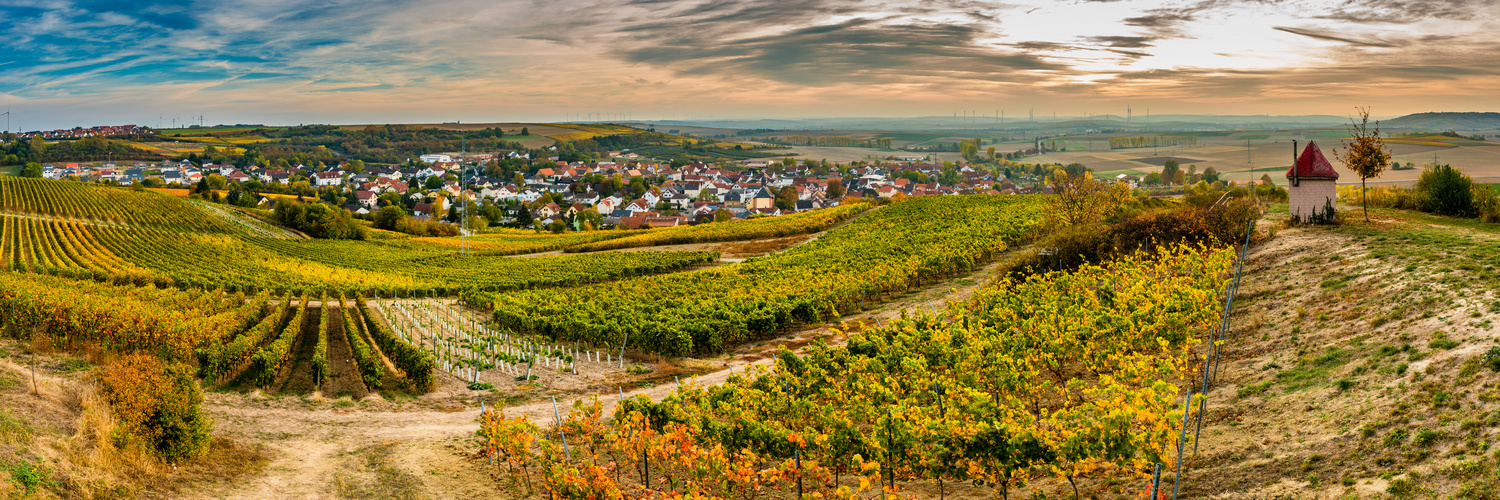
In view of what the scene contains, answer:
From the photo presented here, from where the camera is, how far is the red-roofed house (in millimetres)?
25453

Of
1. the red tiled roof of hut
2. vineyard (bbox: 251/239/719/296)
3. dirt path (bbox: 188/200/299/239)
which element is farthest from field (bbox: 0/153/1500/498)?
dirt path (bbox: 188/200/299/239)

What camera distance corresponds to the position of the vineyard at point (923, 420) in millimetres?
11109

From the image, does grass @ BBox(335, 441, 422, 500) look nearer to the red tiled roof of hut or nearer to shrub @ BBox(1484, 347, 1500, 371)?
shrub @ BBox(1484, 347, 1500, 371)

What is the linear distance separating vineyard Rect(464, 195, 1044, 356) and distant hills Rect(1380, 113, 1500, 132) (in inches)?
4627

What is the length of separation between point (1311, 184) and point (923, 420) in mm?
21291

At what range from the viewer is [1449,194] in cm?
2700

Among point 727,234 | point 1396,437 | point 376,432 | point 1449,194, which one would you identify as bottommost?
point 376,432

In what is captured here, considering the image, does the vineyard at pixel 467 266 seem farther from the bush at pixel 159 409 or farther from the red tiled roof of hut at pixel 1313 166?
the red tiled roof of hut at pixel 1313 166

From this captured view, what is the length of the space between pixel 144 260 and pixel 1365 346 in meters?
68.1

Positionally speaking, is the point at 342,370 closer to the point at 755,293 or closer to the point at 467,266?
the point at 755,293

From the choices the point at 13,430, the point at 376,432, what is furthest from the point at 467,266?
the point at 13,430

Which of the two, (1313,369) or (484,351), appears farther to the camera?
(484,351)

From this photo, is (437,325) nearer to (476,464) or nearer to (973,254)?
(476,464)

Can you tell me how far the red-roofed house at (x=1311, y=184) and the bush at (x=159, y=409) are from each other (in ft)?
100
